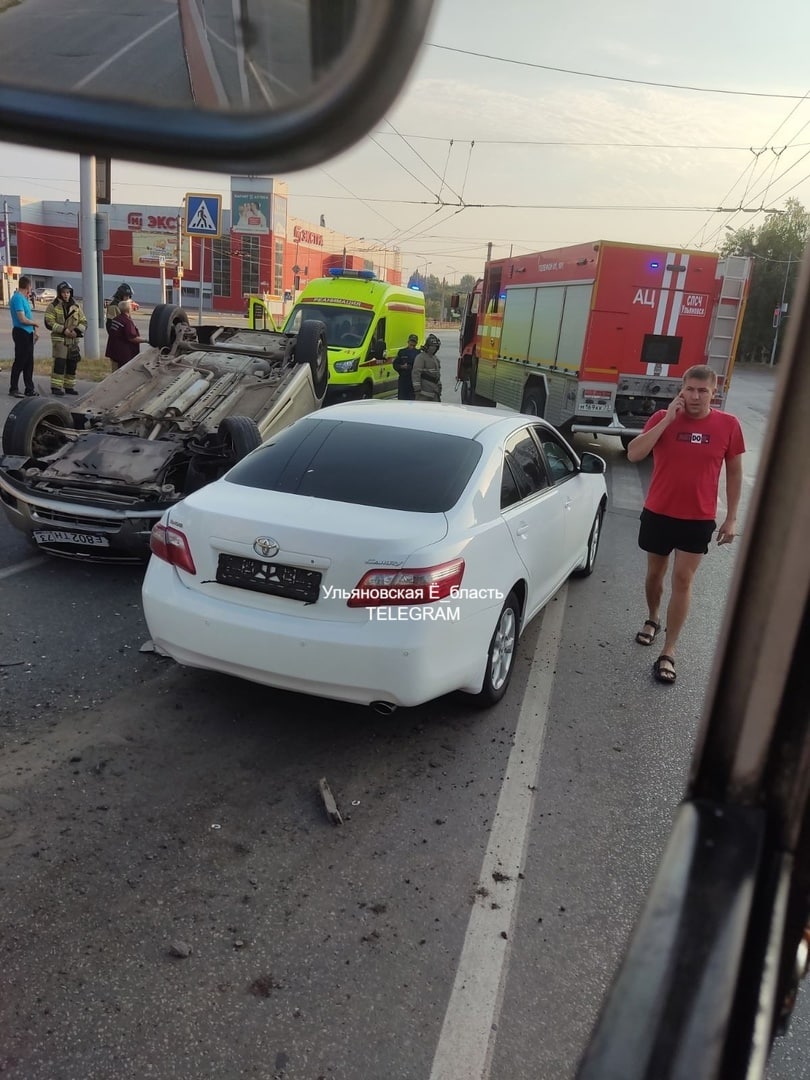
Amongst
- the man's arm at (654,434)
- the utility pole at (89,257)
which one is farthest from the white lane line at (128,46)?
the utility pole at (89,257)

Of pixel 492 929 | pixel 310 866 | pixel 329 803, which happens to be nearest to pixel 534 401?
pixel 329 803

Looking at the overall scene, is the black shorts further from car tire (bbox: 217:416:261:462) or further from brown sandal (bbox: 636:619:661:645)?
car tire (bbox: 217:416:261:462)

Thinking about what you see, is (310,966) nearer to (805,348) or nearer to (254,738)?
(254,738)

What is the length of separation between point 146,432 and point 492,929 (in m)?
5.85

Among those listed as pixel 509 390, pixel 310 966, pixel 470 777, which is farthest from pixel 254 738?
pixel 509 390

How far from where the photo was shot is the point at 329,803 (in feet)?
11.4

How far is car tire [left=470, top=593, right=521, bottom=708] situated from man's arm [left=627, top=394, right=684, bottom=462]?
119 centimetres

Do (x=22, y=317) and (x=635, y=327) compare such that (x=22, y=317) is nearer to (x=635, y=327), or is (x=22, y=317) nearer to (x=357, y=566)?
(x=635, y=327)

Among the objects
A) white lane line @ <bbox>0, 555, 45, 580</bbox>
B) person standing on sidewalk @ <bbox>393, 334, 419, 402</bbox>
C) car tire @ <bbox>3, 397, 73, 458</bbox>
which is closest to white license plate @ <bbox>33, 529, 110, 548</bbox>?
white lane line @ <bbox>0, 555, 45, 580</bbox>

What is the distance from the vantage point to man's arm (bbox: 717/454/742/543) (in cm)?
480

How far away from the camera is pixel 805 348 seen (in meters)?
1.04

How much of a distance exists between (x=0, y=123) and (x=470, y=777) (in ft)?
10.3

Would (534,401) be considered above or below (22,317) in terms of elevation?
below

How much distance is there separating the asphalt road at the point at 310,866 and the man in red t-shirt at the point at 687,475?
595 mm
